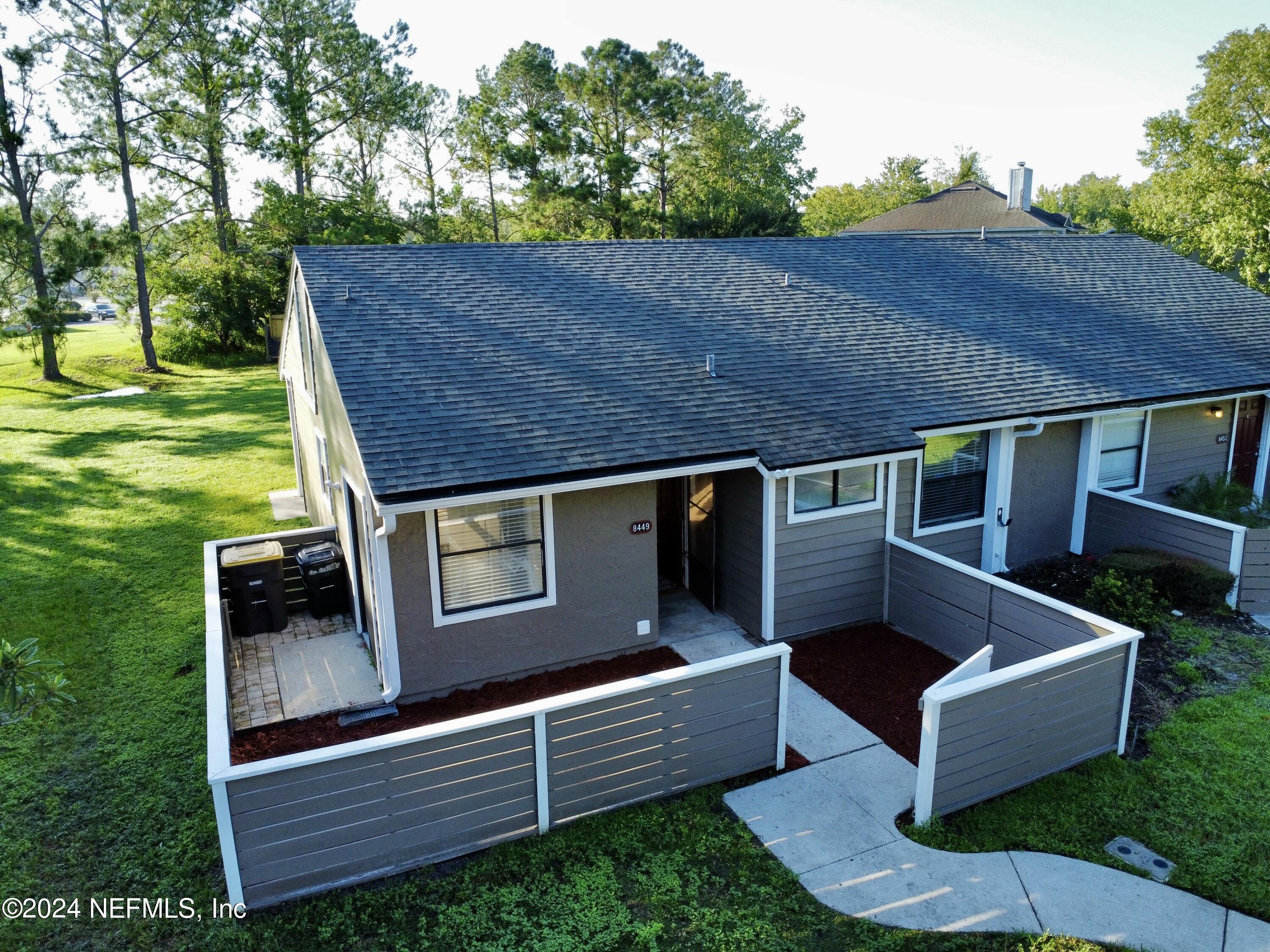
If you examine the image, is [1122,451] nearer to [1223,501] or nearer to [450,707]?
[1223,501]

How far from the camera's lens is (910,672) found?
899cm

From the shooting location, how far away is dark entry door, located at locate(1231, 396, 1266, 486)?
13.7 metres

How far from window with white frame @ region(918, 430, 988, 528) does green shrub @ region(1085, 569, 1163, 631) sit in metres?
1.73

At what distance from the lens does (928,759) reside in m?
6.25

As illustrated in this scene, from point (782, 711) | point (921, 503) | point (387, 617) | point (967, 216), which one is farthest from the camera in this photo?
point (967, 216)

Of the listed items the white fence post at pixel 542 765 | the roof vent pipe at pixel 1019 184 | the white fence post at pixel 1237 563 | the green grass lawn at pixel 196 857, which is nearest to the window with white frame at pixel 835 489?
the green grass lawn at pixel 196 857

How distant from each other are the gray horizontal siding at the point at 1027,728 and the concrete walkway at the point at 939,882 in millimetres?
547

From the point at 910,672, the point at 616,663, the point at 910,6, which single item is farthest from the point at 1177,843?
the point at 910,6

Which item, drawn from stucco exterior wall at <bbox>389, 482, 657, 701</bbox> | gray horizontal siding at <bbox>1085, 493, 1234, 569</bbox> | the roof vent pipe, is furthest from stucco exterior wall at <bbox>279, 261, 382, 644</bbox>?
the roof vent pipe

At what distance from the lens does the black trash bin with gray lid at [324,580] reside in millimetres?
Result: 10492

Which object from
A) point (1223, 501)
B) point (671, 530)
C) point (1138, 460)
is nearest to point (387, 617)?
point (671, 530)

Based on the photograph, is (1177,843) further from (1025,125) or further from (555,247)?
(1025,125)

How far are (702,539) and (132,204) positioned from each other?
32.6 m

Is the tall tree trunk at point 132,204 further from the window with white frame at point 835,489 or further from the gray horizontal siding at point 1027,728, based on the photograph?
the gray horizontal siding at point 1027,728
